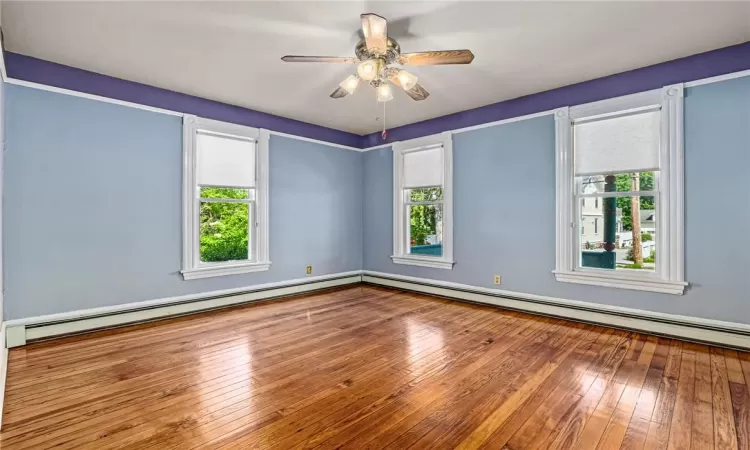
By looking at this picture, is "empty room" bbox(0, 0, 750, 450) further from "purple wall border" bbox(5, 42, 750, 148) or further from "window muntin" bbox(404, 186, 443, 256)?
"window muntin" bbox(404, 186, 443, 256)

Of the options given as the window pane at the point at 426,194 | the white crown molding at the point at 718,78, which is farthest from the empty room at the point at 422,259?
the window pane at the point at 426,194

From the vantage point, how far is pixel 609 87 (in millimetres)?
3713

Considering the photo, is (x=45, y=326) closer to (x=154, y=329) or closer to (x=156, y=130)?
(x=154, y=329)

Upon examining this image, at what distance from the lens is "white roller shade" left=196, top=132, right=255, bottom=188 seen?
438 centimetres

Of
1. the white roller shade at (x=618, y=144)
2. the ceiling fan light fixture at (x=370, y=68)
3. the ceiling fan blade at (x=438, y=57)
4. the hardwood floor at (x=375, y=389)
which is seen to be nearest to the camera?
the hardwood floor at (x=375, y=389)

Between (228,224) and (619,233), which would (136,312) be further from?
(619,233)

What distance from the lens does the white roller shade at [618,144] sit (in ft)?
11.5

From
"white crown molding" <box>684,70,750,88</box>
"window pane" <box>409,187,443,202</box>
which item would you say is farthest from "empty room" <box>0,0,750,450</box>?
"window pane" <box>409,187,443,202</box>

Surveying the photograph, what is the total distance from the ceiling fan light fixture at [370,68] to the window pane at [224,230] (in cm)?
287

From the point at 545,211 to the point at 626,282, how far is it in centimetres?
109

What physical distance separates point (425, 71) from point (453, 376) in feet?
9.30

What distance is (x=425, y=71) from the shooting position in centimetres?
355

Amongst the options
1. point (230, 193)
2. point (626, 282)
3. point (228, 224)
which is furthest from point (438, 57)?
point (228, 224)

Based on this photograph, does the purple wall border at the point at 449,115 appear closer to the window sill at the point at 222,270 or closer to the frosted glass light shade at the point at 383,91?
the window sill at the point at 222,270
